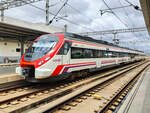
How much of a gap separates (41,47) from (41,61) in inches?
42.7

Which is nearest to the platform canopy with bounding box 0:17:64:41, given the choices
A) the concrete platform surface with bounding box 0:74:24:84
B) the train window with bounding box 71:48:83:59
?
the concrete platform surface with bounding box 0:74:24:84

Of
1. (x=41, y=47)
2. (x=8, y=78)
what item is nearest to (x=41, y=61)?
(x=41, y=47)

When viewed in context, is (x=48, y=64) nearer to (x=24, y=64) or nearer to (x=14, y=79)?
(x=24, y=64)

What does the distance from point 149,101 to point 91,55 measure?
5.92 meters

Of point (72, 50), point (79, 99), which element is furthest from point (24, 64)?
point (79, 99)

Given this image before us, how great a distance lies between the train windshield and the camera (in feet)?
22.5

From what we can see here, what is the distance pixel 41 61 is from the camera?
6.48m

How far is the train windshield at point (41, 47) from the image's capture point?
22.5 ft

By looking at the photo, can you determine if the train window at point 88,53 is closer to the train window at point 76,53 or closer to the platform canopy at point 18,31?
the train window at point 76,53

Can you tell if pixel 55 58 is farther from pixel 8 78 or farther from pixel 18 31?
pixel 18 31

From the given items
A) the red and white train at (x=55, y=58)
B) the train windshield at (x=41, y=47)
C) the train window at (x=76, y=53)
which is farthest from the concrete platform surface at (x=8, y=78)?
the train window at (x=76, y=53)

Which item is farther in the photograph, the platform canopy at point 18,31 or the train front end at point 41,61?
the platform canopy at point 18,31

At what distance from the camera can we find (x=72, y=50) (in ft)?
27.2

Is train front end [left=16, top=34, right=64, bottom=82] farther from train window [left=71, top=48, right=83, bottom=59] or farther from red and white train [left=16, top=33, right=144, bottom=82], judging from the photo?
train window [left=71, top=48, right=83, bottom=59]
